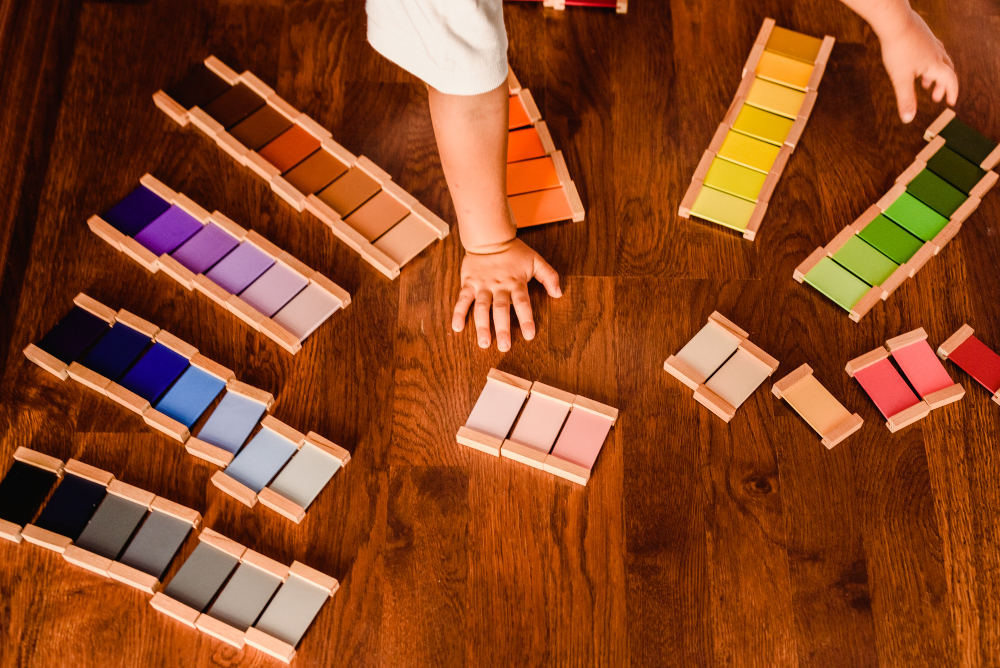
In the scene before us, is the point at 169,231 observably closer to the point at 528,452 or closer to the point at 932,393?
the point at 528,452

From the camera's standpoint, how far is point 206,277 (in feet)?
4.23

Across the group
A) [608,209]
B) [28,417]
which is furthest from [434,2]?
[28,417]

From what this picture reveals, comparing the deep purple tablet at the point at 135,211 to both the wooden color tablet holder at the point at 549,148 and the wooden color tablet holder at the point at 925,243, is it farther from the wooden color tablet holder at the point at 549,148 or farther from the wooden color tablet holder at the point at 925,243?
the wooden color tablet holder at the point at 925,243

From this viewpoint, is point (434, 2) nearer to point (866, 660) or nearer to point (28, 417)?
point (28, 417)

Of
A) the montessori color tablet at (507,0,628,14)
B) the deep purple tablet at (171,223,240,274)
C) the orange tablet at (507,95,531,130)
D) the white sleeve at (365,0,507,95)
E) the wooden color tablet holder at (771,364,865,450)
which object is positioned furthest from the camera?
the montessori color tablet at (507,0,628,14)

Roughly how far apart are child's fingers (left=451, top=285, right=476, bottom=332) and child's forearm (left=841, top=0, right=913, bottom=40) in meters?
0.71

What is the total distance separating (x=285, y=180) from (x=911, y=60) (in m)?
1.02

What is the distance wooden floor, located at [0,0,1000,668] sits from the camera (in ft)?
3.66

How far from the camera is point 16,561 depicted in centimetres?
113

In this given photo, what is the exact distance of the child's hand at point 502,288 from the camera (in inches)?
49.9

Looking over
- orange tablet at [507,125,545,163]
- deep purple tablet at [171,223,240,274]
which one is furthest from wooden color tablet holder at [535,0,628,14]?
deep purple tablet at [171,223,240,274]

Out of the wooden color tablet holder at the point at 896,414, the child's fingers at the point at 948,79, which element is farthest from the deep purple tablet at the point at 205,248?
the child's fingers at the point at 948,79

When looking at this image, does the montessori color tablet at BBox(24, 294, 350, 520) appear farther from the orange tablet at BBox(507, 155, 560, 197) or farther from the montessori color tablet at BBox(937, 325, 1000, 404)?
the montessori color tablet at BBox(937, 325, 1000, 404)

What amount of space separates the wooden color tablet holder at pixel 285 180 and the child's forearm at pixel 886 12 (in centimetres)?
72
